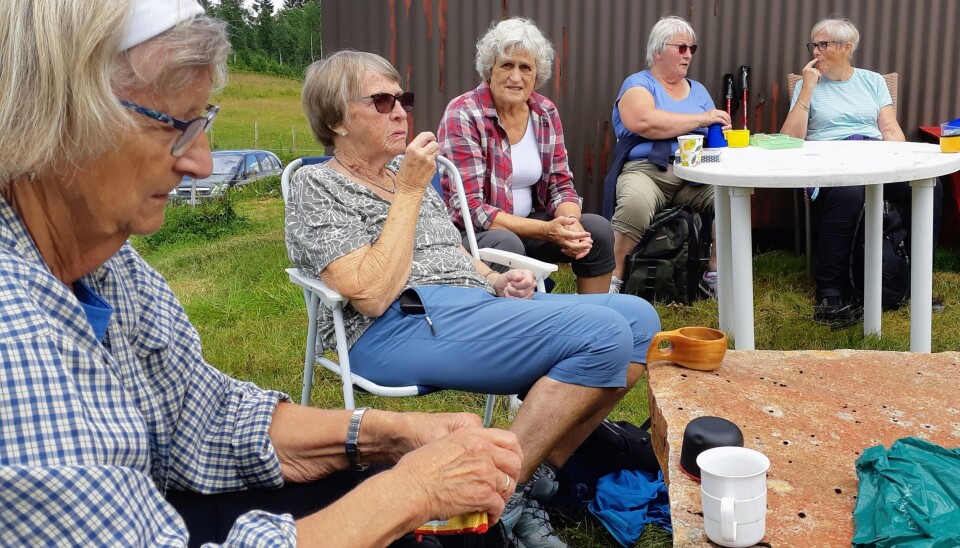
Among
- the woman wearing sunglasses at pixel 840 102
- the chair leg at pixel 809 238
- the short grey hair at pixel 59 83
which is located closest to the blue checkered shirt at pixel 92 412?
the short grey hair at pixel 59 83

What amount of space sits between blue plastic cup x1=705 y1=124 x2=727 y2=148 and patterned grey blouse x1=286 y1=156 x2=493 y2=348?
1.92 meters

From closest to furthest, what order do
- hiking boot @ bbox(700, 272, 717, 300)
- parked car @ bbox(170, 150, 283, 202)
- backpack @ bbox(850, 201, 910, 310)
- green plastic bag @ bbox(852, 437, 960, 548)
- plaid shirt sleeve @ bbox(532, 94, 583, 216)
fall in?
1. green plastic bag @ bbox(852, 437, 960, 548)
2. plaid shirt sleeve @ bbox(532, 94, 583, 216)
3. backpack @ bbox(850, 201, 910, 310)
4. hiking boot @ bbox(700, 272, 717, 300)
5. parked car @ bbox(170, 150, 283, 202)

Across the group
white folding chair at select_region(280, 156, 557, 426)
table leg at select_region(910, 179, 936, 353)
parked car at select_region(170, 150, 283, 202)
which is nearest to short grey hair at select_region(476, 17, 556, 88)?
white folding chair at select_region(280, 156, 557, 426)

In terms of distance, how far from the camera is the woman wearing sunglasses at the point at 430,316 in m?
2.47

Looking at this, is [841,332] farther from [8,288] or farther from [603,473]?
[8,288]

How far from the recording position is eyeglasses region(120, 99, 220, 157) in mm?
1275

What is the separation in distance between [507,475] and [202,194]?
6530 mm

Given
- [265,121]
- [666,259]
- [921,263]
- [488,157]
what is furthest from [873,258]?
[265,121]

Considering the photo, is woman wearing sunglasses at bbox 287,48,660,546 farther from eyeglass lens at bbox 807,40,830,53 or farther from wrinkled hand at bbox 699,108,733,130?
eyeglass lens at bbox 807,40,830,53

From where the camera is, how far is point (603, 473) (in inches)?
107

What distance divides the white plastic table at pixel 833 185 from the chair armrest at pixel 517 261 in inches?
37.2

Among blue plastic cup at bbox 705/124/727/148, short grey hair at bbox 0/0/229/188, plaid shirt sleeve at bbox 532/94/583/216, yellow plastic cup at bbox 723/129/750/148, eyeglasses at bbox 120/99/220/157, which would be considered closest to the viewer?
short grey hair at bbox 0/0/229/188

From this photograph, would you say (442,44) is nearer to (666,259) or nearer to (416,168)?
(666,259)

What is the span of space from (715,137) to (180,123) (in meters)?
3.44
